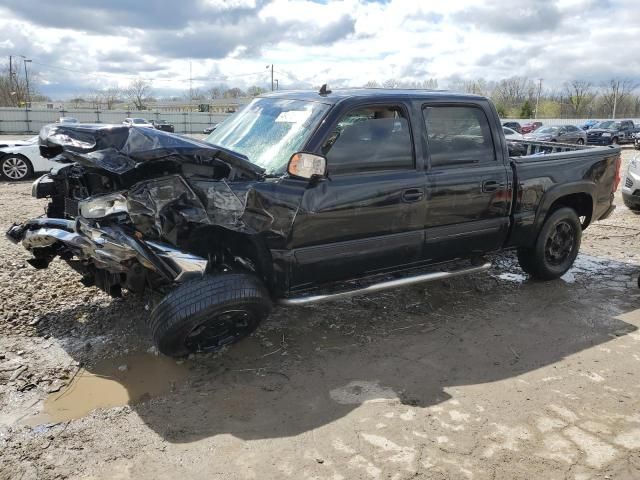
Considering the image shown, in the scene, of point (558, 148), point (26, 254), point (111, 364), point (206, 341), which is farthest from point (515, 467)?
point (26, 254)

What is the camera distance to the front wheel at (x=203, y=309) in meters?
3.41

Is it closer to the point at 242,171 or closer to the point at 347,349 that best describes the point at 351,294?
the point at 347,349

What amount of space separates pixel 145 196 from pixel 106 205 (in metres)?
0.30

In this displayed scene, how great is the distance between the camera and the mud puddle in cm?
328

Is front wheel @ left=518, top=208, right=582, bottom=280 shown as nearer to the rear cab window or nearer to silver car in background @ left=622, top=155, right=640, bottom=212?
the rear cab window

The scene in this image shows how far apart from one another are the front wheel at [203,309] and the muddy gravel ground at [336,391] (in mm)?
300

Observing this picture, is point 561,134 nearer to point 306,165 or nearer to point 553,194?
point 553,194

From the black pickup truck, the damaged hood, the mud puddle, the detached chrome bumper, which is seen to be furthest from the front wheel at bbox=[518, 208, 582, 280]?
the mud puddle

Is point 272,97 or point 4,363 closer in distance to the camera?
point 4,363

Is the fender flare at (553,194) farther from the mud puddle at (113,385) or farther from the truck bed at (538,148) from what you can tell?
the mud puddle at (113,385)

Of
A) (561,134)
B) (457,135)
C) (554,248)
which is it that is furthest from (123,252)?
(561,134)

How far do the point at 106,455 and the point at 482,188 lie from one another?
3565 mm

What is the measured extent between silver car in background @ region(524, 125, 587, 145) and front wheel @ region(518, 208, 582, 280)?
2400 cm

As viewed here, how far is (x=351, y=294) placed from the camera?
13.2ft
